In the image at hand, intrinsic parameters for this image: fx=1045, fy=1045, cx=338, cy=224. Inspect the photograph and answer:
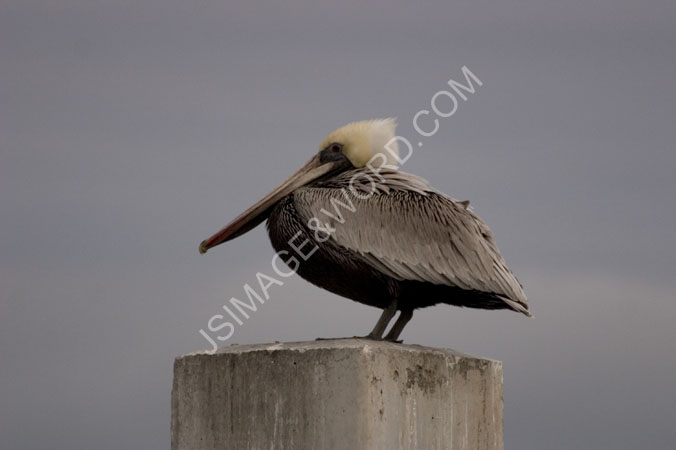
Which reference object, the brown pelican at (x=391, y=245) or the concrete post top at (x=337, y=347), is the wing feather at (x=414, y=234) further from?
the concrete post top at (x=337, y=347)

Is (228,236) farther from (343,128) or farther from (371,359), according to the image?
(371,359)

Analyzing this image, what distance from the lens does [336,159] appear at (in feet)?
23.3

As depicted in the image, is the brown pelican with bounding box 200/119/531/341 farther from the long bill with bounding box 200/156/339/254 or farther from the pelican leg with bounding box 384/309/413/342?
the long bill with bounding box 200/156/339/254

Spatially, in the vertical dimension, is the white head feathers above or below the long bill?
above

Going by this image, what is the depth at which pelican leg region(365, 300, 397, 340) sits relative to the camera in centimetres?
628

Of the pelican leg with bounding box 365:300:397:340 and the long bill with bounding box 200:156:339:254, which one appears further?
the long bill with bounding box 200:156:339:254

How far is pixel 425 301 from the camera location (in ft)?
21.7

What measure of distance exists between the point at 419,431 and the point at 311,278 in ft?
4.17

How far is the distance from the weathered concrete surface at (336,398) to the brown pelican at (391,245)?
0.42 meters

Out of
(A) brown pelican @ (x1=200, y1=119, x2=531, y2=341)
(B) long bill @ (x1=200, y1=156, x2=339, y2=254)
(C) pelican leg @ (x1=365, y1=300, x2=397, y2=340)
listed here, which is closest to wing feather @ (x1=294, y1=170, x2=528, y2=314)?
(A) brown pelican @ (x1=200, y1=119, x2=531, y2=341)

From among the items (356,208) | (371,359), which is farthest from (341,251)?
(371,359)

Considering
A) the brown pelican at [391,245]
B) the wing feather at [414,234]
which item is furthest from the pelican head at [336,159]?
the wing feather at [414,234]

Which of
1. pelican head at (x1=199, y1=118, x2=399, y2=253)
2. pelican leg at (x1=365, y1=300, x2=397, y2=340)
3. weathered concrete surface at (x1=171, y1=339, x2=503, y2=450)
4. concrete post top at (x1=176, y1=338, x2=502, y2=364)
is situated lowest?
weathered concrete surface at (x1=171, y1=339, x2=503, y2=450)

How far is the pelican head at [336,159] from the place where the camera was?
7.01 meters
